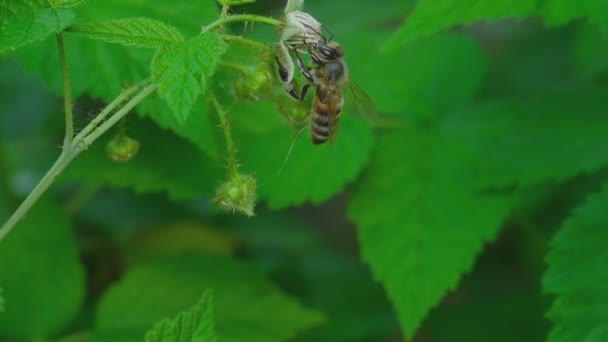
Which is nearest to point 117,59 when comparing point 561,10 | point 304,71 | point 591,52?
point 304,71

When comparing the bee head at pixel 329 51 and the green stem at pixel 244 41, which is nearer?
the green stem at pixel 244 41

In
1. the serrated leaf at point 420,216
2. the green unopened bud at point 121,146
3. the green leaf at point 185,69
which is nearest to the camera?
the green leaf at point 185,69

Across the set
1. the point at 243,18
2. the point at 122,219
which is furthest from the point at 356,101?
the point at 122,219

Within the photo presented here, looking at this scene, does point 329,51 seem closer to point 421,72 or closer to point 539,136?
point 539,136

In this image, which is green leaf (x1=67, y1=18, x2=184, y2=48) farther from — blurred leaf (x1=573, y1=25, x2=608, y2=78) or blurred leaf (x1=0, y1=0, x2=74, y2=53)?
blurred leaf (x1=573, y1=25, x2=608, y2=78)

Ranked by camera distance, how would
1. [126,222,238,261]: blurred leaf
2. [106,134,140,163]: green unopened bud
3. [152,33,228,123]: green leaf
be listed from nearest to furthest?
[152,33,228,123]: green leaf
[106,134,140,163]: green unopened bud
[126,222,238,261]: blurred leaf

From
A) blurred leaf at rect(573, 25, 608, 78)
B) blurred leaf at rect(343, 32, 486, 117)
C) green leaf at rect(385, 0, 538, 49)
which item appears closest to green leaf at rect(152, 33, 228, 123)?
green leaf at rect(385, 0, 538, 49)

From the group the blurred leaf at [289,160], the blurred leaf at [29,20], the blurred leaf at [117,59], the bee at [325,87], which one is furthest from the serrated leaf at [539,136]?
the blurred leaf at [29,20]

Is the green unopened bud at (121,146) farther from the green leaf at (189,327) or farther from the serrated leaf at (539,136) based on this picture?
the serrated leaf at (539,136)
